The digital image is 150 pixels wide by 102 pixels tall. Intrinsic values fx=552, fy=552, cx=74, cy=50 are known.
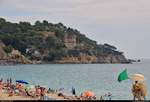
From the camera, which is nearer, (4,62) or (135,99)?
(135,99)

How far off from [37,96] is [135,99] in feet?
51.3

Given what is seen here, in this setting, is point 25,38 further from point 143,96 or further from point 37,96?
point 143,96

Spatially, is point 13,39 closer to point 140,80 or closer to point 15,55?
point 15,55

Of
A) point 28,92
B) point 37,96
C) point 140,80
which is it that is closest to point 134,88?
point 140,80

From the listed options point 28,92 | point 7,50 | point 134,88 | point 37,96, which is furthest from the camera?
point 7,50

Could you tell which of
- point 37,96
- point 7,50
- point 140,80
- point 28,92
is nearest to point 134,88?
point 140,80

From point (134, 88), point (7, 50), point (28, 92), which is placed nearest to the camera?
point (134, 88)

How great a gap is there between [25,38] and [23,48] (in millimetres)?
4429

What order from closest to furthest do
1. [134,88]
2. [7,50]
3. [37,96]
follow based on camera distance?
[134,88] < [37,96] < [7,50]

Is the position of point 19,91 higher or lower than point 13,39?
lower

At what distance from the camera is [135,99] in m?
22.4

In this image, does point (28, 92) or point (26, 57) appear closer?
point (28, 92)

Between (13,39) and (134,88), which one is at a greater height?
(13,39)

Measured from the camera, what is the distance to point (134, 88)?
874 inches
